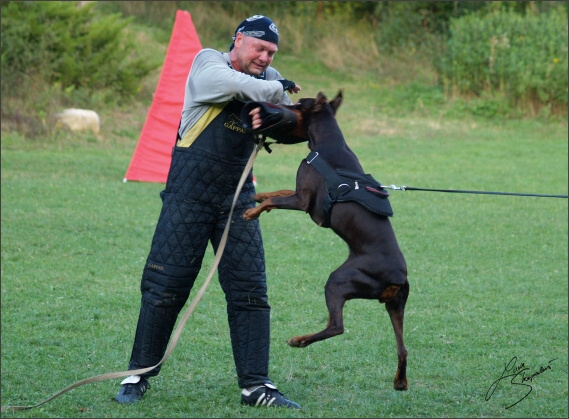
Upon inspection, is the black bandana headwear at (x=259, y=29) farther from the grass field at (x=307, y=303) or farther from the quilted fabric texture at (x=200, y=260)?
the grass field at (x=307, y=303)

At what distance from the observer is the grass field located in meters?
4.58

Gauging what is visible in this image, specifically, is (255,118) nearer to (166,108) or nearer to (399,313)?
(399,313)

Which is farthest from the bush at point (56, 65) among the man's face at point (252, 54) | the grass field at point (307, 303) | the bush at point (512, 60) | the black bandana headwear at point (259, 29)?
the black bandana headwear at point (259, 29)

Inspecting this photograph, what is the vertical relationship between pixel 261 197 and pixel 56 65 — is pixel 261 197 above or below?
below

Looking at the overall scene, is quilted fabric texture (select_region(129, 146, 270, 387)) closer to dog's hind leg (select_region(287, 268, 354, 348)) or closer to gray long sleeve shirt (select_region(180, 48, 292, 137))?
gray long sleeve shirt (select_region(180, 48, 292, 137))

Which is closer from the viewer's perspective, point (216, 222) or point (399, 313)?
point (399, 313)

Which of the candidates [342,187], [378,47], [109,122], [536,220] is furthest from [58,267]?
[378,47]

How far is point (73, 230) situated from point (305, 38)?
17.4m

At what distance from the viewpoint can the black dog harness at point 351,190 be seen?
3.76m

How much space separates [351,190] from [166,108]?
320 inches

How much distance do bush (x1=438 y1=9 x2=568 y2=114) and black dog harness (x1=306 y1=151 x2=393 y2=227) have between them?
50.8 ft

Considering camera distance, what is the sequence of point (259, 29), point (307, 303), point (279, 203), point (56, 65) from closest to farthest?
point (279, 203), point (259, 29), point (307, 303), point (56, 65)

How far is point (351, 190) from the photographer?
12.4 ft

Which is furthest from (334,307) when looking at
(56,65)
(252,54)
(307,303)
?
(56,65)
